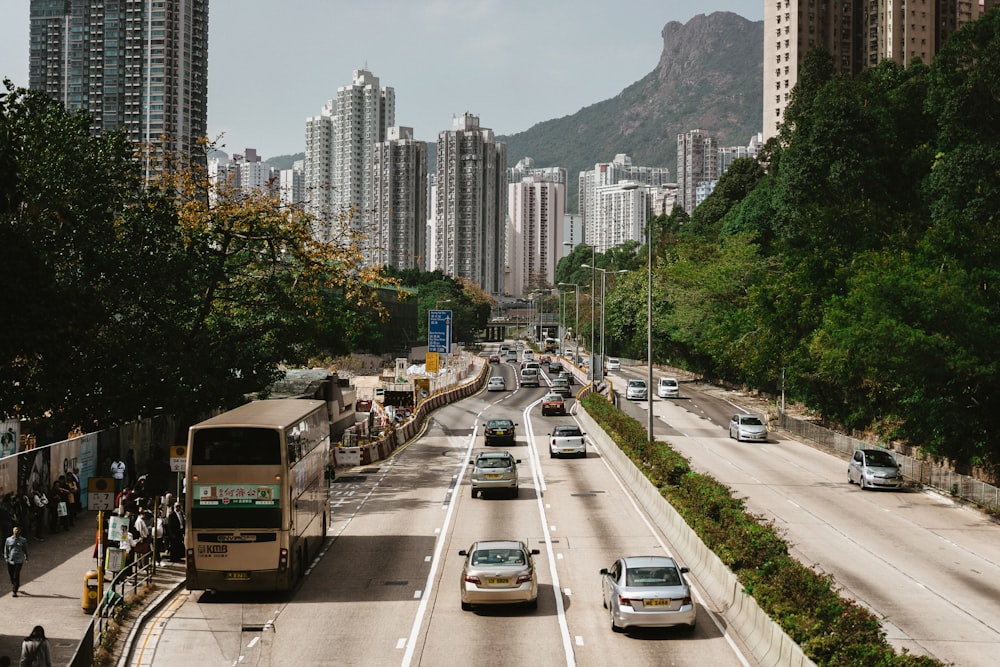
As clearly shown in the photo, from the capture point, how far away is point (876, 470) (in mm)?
39812

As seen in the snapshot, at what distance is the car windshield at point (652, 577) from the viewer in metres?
19.7

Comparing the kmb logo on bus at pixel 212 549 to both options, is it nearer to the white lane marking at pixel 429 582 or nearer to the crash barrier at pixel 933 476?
the white lane marking at pixel 429 582

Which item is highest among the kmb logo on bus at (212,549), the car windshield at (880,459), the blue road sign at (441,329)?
the blue road sign at (441,329)

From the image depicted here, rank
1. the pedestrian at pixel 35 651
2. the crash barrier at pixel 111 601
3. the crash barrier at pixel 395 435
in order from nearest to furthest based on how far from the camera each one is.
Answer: the pedestrian at pixel 35 651, the crash barrier at pixel 111 601, the crash barrier at pixel 395 435

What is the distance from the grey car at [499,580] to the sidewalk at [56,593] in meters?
6.87

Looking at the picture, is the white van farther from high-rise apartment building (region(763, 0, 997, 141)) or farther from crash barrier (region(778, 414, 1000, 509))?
high-rise apartment building (region(763, 0, 997, 141))

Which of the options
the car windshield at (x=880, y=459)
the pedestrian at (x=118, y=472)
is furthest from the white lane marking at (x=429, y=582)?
the car windshield at (x=880, y=459)

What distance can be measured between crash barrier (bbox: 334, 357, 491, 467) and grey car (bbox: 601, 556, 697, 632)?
28.7 m

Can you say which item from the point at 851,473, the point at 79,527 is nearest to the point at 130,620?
the point at 79,527

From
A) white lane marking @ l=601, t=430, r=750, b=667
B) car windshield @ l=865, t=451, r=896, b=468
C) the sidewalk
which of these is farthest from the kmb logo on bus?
car windshield @ l=865, t=451, r=896, b=468

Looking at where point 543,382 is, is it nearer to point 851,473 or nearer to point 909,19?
point 851,473

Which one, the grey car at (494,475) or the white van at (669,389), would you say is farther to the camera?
the white van at (669,389)

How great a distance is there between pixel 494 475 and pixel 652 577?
17743mm

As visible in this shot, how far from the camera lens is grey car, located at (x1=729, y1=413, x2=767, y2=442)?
56.1 meters
